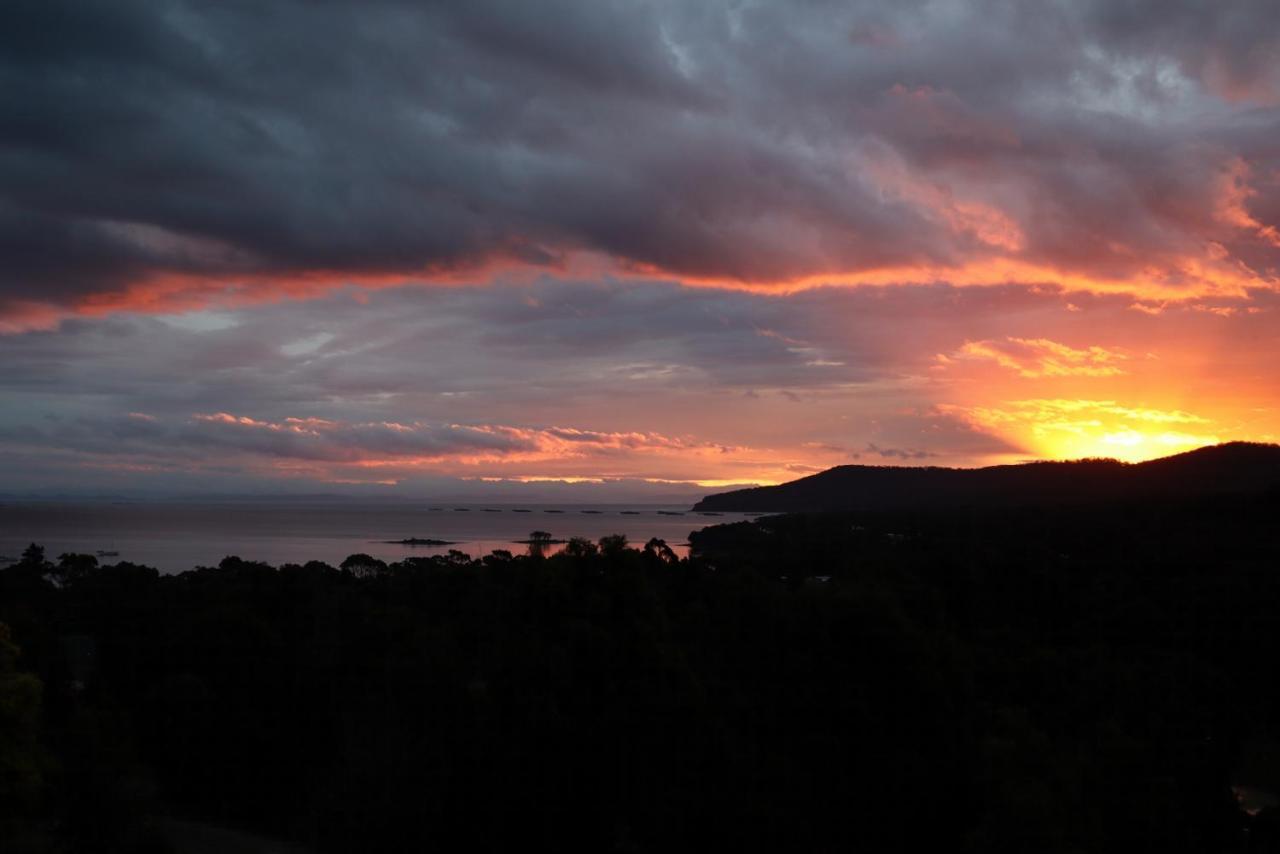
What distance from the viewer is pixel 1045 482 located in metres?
103

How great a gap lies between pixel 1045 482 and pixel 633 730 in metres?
98.6

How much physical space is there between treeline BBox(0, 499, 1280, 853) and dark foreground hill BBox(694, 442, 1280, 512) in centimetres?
4699

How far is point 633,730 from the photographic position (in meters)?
14.5

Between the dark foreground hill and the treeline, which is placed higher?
the dark foreground hill

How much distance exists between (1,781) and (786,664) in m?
11.9

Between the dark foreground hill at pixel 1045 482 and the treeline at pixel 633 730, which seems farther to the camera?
the dark foreground hill at pixel 1045 482

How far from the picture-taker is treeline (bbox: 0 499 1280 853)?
539 inches

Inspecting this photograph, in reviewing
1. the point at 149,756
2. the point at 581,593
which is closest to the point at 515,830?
the point at 581,593

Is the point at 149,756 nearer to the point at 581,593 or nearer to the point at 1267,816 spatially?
the point at 581,593

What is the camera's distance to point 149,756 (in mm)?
20297

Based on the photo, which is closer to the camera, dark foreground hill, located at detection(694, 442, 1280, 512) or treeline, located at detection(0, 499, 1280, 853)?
treeline, located at detection(0, 499, 1280, 853)

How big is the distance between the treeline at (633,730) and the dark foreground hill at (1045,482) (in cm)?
4699

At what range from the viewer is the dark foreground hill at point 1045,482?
7225 centimetres

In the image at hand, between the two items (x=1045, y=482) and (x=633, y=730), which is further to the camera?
(x=1045, y=482)
